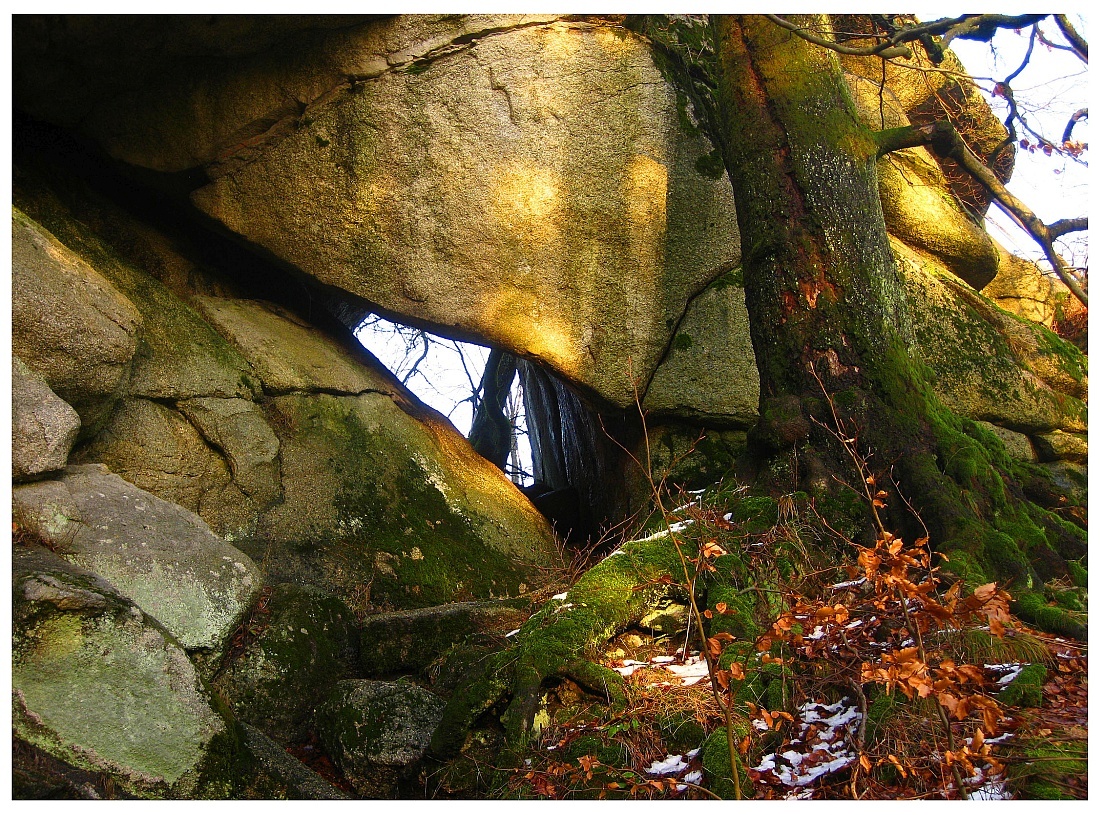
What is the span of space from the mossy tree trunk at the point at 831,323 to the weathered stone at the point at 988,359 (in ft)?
7.29

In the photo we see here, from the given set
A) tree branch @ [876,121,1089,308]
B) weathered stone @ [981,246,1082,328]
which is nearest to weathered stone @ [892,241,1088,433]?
weathered stone @ [981,246,1082,328]

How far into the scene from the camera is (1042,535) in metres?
4.22

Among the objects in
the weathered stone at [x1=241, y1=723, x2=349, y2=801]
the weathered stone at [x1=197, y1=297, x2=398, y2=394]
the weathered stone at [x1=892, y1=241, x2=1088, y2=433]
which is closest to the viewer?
the weathered stone at [x1=241, y1=723, x2=349, y2=801]

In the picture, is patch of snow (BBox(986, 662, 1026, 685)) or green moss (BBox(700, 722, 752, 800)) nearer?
green moss (BBox(700, 722, 752, 800))

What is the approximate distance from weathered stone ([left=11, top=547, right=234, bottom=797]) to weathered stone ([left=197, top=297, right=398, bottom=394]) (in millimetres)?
3472

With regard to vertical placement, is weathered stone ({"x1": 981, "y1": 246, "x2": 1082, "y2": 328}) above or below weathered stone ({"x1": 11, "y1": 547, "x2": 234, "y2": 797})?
above

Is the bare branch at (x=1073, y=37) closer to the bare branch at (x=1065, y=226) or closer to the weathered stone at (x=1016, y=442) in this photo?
the bare branch at (x=1065, y=226)

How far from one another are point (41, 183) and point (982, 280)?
29.1 ft

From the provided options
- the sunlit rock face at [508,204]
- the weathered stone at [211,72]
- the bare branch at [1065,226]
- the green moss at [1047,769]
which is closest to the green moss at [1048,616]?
the green moss at [1047,769]

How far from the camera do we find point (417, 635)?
184 inches

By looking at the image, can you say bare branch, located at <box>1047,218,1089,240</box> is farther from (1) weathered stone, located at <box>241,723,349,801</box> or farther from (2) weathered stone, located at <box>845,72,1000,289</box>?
(1) weathered stone, located at <box>241,723,349,801</box>

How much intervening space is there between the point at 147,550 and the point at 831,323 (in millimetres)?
3843

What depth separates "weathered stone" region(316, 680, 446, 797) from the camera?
148 inches

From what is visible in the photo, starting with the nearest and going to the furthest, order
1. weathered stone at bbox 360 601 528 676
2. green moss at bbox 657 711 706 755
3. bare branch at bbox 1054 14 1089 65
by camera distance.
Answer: green moss at bbox 657 711 706 755
bare branch at bbox 1054 14 1089 65
weathered stone at bbox 360 601 528 676
